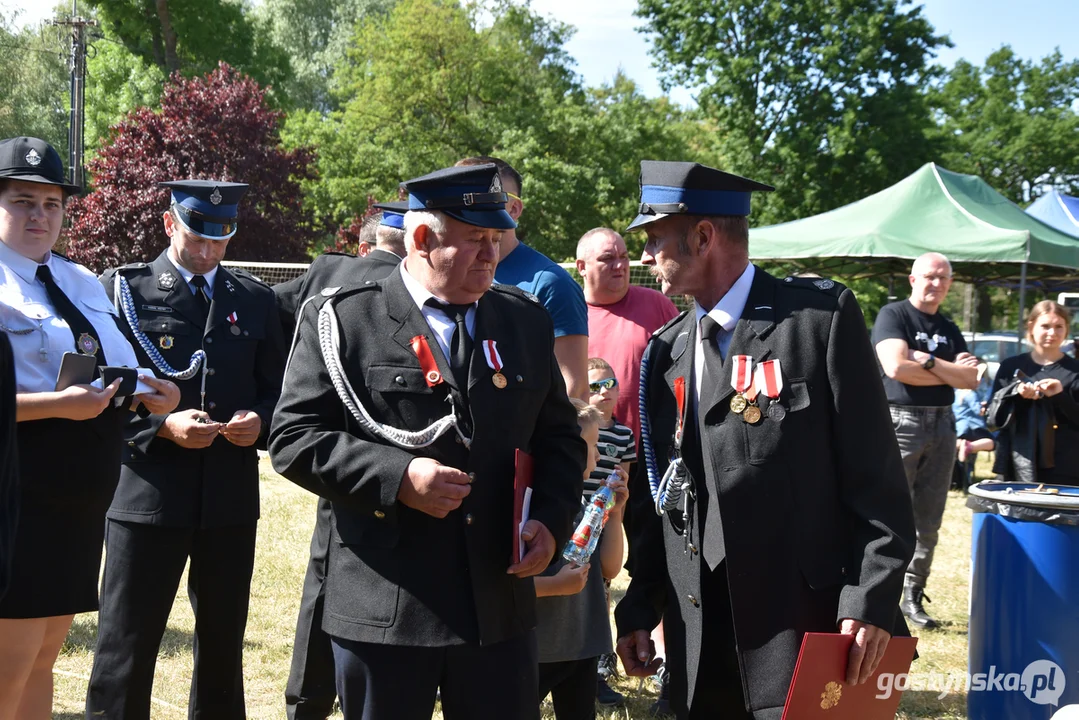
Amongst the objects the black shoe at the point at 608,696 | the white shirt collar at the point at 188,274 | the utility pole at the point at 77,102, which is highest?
the utility pole at the point at 77,102

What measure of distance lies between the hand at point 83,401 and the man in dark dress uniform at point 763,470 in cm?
175

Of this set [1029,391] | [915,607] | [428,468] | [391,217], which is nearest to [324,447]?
[428,468]

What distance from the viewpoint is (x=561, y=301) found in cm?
430

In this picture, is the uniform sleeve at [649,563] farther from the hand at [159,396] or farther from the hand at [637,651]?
the hand at [159,396]

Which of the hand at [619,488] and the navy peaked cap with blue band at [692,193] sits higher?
the navy peaked cap with blue band at [692,193]

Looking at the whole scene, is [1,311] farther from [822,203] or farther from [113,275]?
[822,203]

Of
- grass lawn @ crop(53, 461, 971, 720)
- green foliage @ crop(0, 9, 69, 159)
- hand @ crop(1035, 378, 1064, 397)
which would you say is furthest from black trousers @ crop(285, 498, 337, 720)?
green foliage @ crop(0, 9, 69, 159)

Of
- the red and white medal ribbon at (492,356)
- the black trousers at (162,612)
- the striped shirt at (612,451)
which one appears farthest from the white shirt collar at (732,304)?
the black trousers at (162,612)

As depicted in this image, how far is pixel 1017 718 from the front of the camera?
432 cm

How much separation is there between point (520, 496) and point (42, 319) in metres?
1.75

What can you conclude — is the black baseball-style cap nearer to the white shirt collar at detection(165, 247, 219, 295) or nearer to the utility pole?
the white shirt collar at detection(165, 247, 219, 295)

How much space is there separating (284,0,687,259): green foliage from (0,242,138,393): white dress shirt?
23620mm

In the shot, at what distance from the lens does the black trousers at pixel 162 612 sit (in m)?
3.92

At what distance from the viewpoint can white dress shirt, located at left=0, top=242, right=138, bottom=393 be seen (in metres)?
3.29
